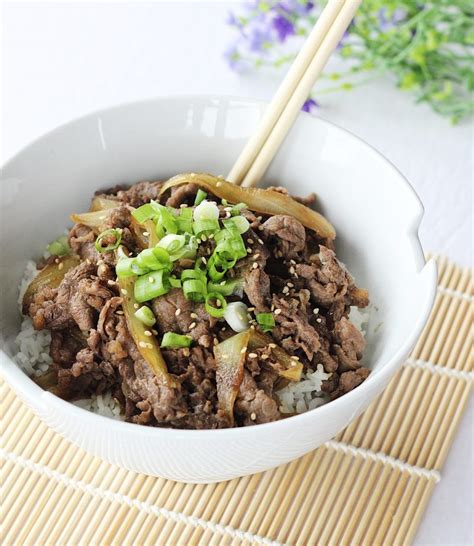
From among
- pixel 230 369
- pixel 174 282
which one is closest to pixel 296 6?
pixel 174 282

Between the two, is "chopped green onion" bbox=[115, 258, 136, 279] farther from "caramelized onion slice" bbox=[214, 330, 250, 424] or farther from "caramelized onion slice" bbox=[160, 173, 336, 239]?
"caramelized onion slice" bbox=[160, 173, 336, 239]

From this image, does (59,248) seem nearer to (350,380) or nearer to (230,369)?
(230,369)

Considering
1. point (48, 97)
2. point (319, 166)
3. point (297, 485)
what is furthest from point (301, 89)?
point (48, 97)

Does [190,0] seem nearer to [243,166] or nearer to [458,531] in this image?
[243,166]

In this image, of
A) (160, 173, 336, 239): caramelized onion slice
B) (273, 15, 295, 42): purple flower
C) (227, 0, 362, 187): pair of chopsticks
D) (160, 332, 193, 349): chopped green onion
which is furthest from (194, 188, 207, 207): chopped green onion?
(273, 15, 295, 42): purple flower

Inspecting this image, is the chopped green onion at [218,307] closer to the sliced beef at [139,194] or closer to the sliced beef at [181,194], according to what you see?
the sliced beef at [181,194]

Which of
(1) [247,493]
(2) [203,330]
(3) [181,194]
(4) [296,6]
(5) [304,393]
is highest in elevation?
(4) [296,6]
